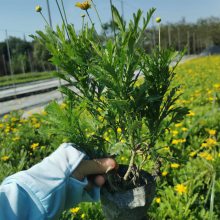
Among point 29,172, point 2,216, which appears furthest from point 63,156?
point 2,216

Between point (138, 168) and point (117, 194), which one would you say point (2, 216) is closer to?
point (117, 194)

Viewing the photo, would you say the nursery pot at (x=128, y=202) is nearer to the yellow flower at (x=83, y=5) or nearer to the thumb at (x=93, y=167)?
the thumb at (x=93, y=167)

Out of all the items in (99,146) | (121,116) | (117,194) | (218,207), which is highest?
(121,116)

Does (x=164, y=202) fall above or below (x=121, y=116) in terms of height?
below

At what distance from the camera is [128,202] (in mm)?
1188

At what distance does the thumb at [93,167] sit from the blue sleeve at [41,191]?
0.03 m

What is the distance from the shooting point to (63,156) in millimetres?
1088

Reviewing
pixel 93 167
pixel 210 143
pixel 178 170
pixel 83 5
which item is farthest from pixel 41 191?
pixel 210 143

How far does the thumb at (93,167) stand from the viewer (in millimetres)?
1096

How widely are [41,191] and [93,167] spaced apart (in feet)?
0.70

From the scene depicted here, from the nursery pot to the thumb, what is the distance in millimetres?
112

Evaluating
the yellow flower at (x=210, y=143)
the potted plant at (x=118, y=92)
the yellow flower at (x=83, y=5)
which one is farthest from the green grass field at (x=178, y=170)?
the yellow flower at (x=83, y=5)

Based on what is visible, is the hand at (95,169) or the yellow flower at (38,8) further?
the yellow flower at (38,8)

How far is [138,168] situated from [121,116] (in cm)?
22
